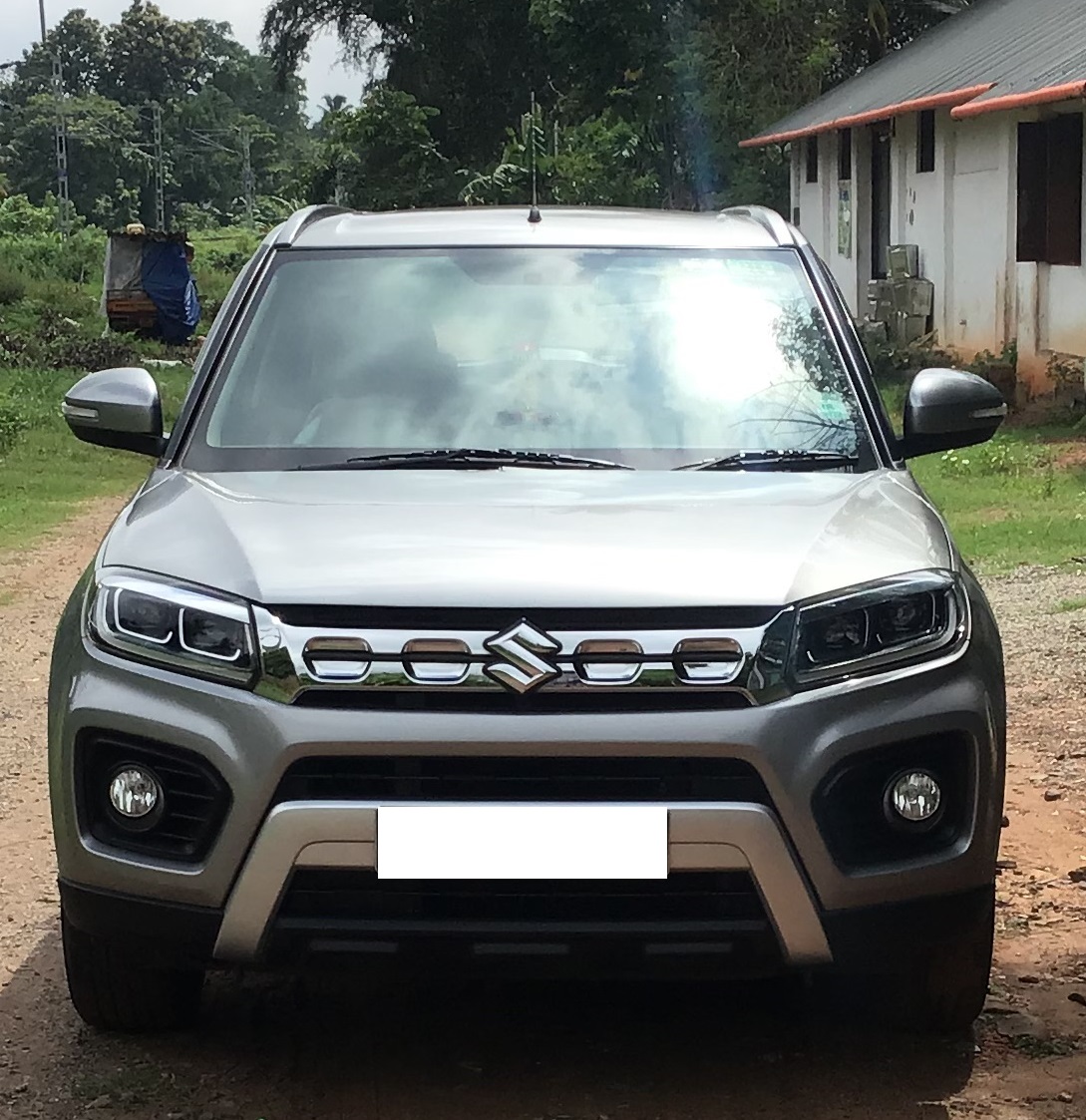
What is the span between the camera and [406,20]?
147 ft

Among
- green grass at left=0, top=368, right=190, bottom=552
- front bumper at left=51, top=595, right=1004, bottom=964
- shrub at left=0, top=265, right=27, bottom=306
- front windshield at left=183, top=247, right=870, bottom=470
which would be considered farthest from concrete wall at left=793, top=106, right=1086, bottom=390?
shrub at left=0, top=265, right=27, bottom=306

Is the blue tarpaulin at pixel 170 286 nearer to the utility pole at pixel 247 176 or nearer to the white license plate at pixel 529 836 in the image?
the white license plate at pixel 529 836

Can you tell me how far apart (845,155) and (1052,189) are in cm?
1028

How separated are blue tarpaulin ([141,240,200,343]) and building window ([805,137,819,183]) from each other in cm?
983

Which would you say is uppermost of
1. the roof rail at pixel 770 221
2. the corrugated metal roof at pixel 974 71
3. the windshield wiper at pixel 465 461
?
the corrugated metal roof at pixel 974 71

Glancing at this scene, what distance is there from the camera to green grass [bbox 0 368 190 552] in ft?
40.8

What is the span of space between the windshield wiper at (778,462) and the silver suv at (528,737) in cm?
12

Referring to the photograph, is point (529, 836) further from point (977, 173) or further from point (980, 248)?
point (977, 173)

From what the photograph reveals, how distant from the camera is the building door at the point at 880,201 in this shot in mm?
26109

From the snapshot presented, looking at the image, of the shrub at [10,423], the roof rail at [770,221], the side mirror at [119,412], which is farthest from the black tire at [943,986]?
the shrub at [10,423]

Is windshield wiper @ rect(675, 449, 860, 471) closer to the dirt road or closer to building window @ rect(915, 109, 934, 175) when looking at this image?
the dirt road

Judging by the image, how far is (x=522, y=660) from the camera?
10.3 ft

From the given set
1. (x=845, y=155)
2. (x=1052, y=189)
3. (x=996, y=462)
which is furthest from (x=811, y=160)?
Result: (x=996, y=462)

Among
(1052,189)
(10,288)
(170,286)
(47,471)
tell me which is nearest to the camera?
(47,471)
